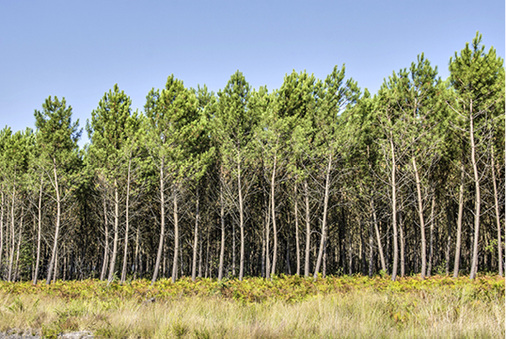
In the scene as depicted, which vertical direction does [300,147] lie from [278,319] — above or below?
above

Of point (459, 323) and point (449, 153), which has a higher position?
point (449, 153)

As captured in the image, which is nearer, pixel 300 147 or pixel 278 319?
pixel 278 319

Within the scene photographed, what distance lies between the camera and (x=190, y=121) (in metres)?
18.7

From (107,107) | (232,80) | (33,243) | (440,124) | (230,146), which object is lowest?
(33,243)

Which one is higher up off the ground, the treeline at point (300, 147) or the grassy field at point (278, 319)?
the treeline at point (300, 147)

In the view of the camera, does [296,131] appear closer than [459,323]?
No

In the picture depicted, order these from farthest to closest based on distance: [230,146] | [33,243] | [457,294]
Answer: [33,243], [230,146], [457,294]

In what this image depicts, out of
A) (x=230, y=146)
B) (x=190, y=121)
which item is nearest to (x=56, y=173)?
(x=190, y=121)

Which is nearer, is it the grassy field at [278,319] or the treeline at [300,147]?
the grassy field at [278,319]

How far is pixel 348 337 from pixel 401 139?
1363 cm

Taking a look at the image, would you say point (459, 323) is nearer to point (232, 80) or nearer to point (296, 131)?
point (296, 131)

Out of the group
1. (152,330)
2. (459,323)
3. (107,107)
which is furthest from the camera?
(107,107)

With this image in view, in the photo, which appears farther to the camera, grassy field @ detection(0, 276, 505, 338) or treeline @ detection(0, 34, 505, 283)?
treeline @ detection(0, 34, 505, 283)

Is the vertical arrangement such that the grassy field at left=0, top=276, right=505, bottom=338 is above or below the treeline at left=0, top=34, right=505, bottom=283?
below
